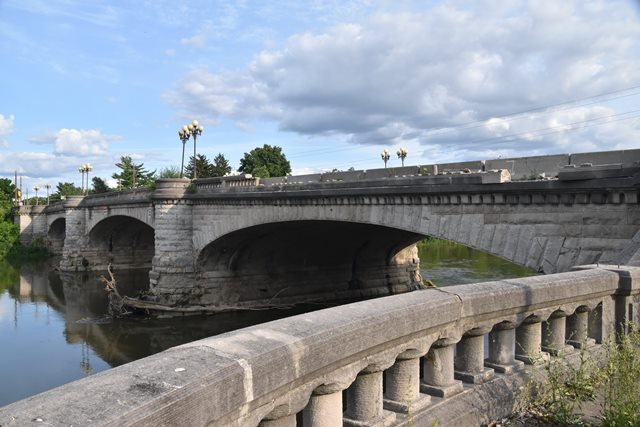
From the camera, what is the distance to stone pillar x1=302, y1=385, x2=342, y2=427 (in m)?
2.95

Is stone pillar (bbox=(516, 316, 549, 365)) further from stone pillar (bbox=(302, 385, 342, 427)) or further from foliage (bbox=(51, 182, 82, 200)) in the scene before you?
foliage (bbox=(51, 182, 82, 200))

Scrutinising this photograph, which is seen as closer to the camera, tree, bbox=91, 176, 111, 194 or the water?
the water

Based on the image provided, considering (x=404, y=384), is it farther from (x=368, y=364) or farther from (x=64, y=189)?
(x=64, y=189)

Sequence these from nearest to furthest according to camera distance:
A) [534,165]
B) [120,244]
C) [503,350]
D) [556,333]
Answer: [503,350] → [556,333] → [534,165] → [120,244]

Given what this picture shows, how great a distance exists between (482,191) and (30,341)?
63.3ft

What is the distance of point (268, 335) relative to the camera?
2.80 meters

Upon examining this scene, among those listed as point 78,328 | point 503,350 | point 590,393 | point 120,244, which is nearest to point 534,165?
point 503,350

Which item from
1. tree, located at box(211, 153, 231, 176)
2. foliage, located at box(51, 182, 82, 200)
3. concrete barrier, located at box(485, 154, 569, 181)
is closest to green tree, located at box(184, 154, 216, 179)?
tree, located at box(211, 153, 231, 176)

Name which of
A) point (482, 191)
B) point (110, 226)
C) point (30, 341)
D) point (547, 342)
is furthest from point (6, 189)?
point (547, 342)

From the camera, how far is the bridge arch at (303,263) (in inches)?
1002

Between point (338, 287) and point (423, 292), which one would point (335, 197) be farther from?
point (423, 292)

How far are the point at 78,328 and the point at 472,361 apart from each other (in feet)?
79.4

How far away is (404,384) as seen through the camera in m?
3.47

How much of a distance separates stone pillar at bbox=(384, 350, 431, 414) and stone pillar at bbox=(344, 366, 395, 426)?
0.20 m
